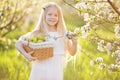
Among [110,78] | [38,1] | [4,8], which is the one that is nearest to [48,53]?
[110,78]

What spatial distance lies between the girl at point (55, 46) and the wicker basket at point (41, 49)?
4cm

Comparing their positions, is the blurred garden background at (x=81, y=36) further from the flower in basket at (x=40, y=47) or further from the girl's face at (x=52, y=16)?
the flower in basket at (x=40, y=47)

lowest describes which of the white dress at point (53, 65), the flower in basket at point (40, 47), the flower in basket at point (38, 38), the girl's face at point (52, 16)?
the white dress at point (53, 65)

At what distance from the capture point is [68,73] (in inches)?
246

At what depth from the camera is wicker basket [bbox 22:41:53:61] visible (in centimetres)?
370

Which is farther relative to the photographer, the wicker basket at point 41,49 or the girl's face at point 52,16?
the girl's face at point 52,16

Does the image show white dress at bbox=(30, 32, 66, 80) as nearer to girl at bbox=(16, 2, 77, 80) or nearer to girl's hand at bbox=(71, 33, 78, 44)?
girl at bbox=(16, 2, 77, 80)

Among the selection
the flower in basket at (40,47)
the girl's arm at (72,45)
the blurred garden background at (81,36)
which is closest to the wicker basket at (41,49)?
the flower in basket at (40,47)

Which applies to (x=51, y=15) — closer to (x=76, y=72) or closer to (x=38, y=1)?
(x=76, y=72)

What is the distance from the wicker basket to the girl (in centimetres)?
4

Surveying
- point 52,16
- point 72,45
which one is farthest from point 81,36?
point 52,16

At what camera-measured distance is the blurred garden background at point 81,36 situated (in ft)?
12.3

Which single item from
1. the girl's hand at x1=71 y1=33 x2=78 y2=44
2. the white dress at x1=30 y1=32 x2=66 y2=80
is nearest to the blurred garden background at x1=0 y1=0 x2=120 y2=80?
the girl's hand at x1=71 y1=33 x2=78 y2=44

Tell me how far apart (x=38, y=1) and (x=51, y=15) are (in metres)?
3.89
